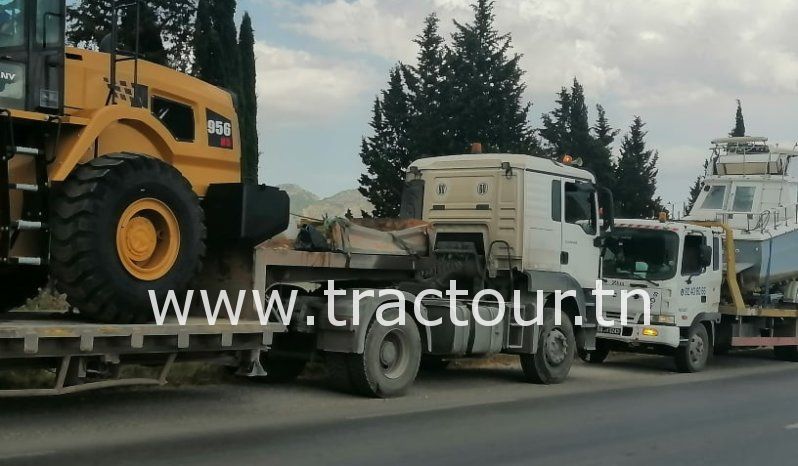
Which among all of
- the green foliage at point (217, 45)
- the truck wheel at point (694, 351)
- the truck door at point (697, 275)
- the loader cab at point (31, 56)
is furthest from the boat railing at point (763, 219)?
the green foliage at point (217, 45)

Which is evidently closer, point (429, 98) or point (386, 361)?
point (386, 361)

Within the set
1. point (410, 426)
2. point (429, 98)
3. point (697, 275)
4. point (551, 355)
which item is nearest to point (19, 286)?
point (410, 426)

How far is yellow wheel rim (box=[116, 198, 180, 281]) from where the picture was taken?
27.2 ft

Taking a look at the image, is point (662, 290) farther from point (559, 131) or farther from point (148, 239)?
point (559, 131)

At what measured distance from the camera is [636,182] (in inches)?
1781

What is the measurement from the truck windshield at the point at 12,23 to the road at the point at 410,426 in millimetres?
3468

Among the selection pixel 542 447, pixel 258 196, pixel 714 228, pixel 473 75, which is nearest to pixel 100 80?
pixel 258 196

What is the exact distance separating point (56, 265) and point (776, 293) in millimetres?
15581

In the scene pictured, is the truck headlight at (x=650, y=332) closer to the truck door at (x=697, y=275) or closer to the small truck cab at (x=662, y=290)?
the small truck cab at (x=662, y=290)

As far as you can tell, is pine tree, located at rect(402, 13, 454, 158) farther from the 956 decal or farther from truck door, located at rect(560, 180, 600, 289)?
the 956 decal

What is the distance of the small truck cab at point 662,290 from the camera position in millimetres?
15789

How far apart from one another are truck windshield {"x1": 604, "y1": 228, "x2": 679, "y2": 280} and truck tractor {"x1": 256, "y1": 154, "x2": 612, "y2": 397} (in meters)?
2.42

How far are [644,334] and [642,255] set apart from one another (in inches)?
63.0

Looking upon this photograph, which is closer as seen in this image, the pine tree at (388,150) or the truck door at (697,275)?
the truck door at (697,275)
